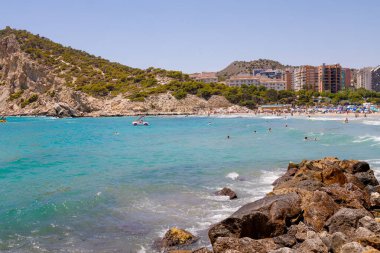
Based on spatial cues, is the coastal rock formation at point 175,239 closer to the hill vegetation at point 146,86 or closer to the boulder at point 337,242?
the boulder at point 337,242

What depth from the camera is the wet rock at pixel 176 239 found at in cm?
1317

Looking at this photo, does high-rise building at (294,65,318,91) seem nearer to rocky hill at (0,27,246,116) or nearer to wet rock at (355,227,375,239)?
rocky hill at (0,27,246,116)

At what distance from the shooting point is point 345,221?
37.6 ft

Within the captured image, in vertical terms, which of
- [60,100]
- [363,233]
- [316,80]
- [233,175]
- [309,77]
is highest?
[309,77]

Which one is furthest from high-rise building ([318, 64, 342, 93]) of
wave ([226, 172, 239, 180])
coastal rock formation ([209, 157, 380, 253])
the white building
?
coastal rock formation ([209, 157, 380, 253])

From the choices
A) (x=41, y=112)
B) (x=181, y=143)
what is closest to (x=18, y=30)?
(x=41, y=112)

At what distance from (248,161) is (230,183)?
355 inches

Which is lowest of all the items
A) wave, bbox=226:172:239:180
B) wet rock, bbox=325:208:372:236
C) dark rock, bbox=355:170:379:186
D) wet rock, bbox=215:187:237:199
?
wave, bbox=226:172:239:180

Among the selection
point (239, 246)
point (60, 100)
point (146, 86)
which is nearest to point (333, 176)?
point (239, 246)

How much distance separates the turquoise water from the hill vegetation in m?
85.6

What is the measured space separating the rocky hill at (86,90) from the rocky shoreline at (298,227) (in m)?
108

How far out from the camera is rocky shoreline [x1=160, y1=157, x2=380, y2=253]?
9664 mm

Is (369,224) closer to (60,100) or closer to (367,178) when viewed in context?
(367,178)

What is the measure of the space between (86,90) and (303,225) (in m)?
122
